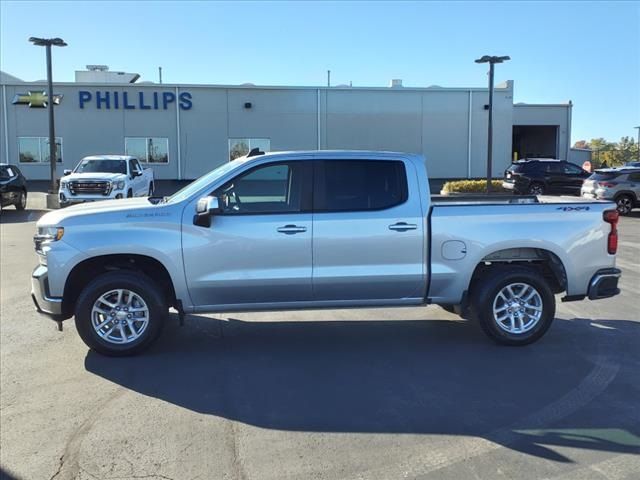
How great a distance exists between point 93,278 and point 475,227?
373cm

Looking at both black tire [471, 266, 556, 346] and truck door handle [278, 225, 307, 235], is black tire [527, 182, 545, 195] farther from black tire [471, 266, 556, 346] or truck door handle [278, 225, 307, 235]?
truck door handle [278, 225, 307, 235]

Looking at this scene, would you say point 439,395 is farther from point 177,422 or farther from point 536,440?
point 177,422

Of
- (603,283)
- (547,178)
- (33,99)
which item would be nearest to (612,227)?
(603,283)

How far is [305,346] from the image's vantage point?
602 centimetres

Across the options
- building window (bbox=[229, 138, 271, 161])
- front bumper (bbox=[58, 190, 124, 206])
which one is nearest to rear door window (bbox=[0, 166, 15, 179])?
front bumper (bbox=[58, 190, 124, 206])

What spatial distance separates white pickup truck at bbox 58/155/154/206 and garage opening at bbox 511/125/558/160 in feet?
107

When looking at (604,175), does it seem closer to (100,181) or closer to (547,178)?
(547,178)

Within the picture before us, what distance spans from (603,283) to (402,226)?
2.14m

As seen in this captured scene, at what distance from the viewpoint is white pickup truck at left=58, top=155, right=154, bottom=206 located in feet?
62.2

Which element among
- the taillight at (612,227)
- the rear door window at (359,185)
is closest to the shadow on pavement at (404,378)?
the taillight at (612,227)

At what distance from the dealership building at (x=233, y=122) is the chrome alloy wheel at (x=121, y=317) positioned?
1196 inches

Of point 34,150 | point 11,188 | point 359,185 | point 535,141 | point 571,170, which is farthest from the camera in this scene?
point 535,141

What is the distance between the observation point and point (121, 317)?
5.68m

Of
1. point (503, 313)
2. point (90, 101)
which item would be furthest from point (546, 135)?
point (503, 313)
